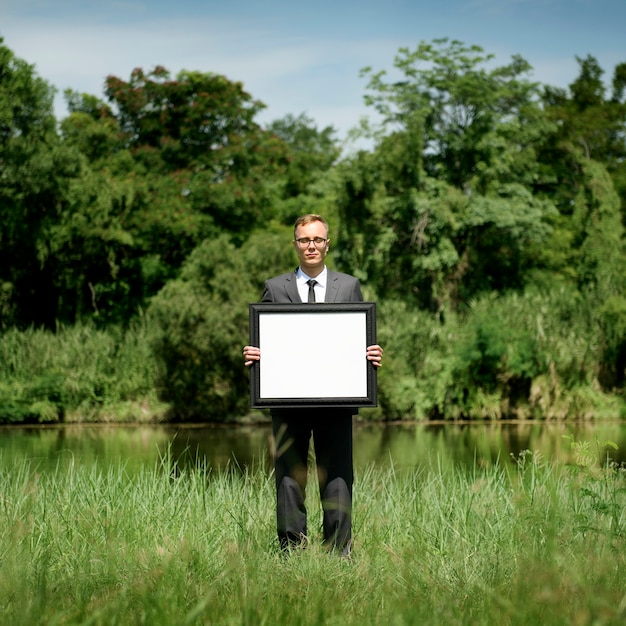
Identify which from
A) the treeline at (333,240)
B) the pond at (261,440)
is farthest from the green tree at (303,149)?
the pond at (261,440)

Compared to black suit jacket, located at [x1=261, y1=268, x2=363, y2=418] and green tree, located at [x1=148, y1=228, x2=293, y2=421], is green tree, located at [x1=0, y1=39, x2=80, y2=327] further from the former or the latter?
black suit jacket, located at [x1=261, y1=268, x2=363, y2=418]

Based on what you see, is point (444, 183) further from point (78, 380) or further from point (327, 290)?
point (327, 290)

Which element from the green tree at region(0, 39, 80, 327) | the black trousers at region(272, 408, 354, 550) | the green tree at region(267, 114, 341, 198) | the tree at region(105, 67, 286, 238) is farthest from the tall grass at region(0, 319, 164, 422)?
the black trousers at region(272, 408, 354, 550)

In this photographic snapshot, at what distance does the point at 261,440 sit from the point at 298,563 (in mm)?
12997

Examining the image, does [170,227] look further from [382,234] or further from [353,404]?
[353,404]

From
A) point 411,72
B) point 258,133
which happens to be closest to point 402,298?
point 411,72

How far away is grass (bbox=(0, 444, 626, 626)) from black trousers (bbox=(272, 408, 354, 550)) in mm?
139

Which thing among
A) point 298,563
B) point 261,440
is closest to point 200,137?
point 261,440

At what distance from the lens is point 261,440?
16578mm

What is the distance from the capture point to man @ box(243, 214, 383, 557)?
4.22 meters

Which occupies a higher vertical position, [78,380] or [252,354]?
[252,354]

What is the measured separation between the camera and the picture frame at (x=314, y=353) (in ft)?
13.1

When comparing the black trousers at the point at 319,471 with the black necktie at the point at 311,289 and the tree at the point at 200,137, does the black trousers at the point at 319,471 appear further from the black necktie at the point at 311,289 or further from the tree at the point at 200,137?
the tree at the point at 200,137

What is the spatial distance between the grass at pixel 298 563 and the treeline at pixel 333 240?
46.7ft
